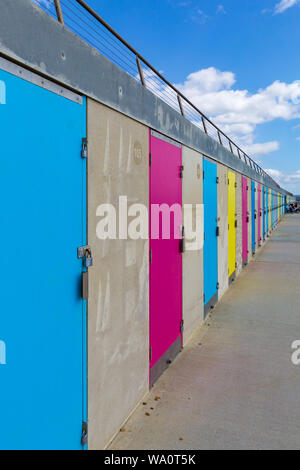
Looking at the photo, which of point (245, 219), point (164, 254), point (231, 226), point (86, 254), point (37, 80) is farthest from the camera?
point (245, 219)

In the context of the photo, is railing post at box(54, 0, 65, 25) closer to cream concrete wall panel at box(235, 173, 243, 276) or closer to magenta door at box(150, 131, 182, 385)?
magenta door at box(150, 131, 182, 385)

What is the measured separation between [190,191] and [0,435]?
4.20 m

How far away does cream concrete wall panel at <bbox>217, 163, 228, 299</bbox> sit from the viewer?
7.60m

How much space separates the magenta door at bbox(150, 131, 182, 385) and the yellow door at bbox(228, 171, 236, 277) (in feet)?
13.6

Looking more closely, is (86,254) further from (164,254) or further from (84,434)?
(164,254)

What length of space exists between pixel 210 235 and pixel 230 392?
3.45m

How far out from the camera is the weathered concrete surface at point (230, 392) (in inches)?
118

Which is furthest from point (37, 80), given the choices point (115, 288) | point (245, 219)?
point (245, 219)

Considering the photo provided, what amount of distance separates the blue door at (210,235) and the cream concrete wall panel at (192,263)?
328mm

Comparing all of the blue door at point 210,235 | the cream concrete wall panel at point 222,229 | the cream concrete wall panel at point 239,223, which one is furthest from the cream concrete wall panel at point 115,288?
the cream concrete wall panel at point 239,223

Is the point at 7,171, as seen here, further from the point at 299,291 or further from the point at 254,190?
the point at 254,190

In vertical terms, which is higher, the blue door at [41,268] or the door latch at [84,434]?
the blue door at [41,268]

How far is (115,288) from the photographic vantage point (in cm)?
311

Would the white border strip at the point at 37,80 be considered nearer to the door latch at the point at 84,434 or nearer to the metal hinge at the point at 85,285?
the metal hinge at the point at 85,285
